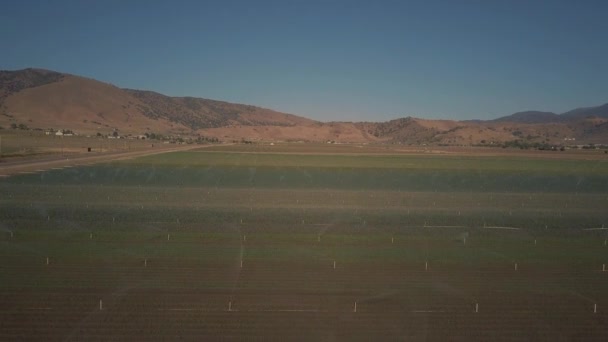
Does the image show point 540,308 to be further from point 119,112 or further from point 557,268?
point 119,112

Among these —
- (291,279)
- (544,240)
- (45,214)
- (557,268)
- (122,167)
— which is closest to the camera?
(291,279)

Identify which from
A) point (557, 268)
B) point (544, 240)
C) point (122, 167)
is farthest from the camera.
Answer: point (122, 167)

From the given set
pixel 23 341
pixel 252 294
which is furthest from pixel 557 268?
A: pixel 23 341

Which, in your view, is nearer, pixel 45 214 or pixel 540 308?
pixel 540 308

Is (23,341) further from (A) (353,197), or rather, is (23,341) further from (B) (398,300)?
(A) (353,197)

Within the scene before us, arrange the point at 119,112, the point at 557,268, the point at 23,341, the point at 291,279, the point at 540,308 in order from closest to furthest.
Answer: the point at 23,341 → the point at 540,308 → the point at 291,279 → the point at 557,268 → the point at 119,112

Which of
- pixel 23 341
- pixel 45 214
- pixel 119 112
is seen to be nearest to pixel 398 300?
pixel 23 341
